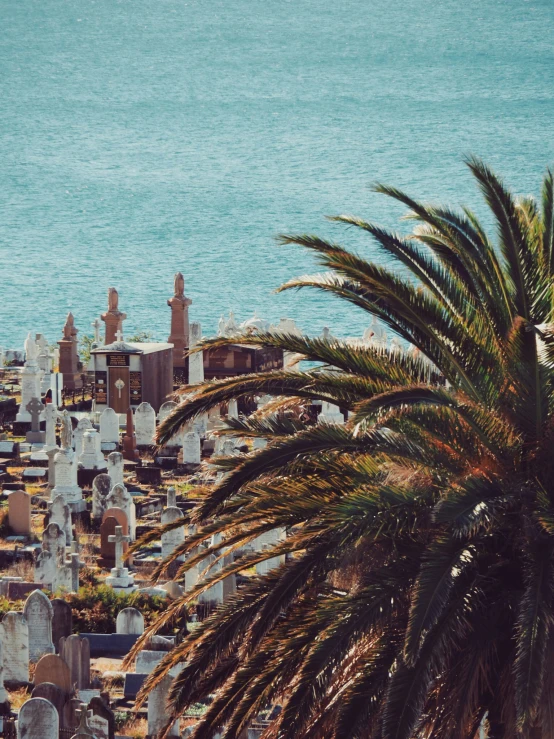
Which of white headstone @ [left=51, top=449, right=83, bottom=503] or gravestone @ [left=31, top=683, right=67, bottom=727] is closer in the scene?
gravestone @ [left=31, top=683, right=67, bottom=727]

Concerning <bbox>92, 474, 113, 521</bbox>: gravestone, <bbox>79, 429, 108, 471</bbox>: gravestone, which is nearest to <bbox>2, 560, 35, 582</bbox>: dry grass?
<bbox>92, 474, 113, 521</bbox>: gravestone

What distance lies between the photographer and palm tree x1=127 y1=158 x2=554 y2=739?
9.20m

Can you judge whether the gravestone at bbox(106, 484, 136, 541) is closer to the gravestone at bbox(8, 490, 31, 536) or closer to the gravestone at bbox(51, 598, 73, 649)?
the gravestone at bbox(8, 490, 31, 536)

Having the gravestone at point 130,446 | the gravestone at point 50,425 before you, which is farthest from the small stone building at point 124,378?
the gravestone at point 130,446

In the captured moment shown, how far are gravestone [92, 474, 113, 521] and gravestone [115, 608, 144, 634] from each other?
5116 millimetres

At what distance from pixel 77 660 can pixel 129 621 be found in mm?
1669

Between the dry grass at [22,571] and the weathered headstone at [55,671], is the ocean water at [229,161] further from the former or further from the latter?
the weathered headstone at [55,671]

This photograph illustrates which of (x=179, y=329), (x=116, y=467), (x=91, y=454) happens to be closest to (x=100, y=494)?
(x=116, y=467)

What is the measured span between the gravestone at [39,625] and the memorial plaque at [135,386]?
1423 cm

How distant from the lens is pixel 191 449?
25.2 metres

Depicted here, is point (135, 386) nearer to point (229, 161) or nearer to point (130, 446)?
point (130, 446)

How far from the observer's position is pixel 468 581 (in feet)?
31.2

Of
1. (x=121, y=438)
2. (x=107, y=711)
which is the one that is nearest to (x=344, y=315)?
(x=121, y=438)

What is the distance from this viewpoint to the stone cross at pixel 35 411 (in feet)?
92.2
